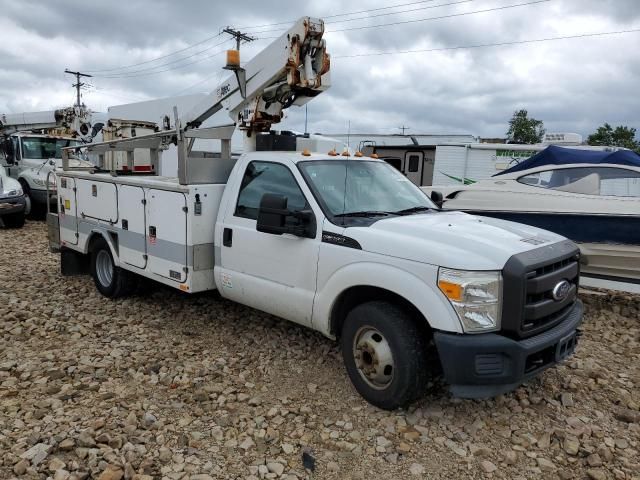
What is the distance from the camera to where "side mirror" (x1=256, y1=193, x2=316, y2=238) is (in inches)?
156

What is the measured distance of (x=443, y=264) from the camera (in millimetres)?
3277

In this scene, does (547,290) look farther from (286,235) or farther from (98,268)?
(98,268)

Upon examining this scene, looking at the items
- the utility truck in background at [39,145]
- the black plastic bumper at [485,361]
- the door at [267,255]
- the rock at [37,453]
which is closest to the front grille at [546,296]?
the black plastic bumper at [485,361]

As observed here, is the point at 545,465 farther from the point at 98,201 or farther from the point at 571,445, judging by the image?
the point at 98,201

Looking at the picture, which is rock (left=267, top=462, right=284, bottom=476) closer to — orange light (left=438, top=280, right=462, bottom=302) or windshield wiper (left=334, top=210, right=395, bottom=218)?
orange light (left=438, top=280, right=462, bottom=302)

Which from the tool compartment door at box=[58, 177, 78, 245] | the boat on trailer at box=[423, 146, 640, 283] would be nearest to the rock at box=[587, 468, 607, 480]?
the boat on trailer at box=[423, 146, 640, 283]

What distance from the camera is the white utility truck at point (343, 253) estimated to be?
327cm

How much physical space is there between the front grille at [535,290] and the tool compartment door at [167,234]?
3.03 meters

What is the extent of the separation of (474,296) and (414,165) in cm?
1488

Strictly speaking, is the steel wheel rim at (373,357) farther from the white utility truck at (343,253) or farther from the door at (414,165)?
the door at (414,165)

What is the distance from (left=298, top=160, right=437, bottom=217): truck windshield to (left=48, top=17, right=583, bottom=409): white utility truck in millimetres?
16

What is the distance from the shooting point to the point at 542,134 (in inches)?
1362

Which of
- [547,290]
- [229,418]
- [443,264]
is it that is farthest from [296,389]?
[547,290]

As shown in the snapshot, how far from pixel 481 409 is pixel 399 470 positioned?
39.5 inches
